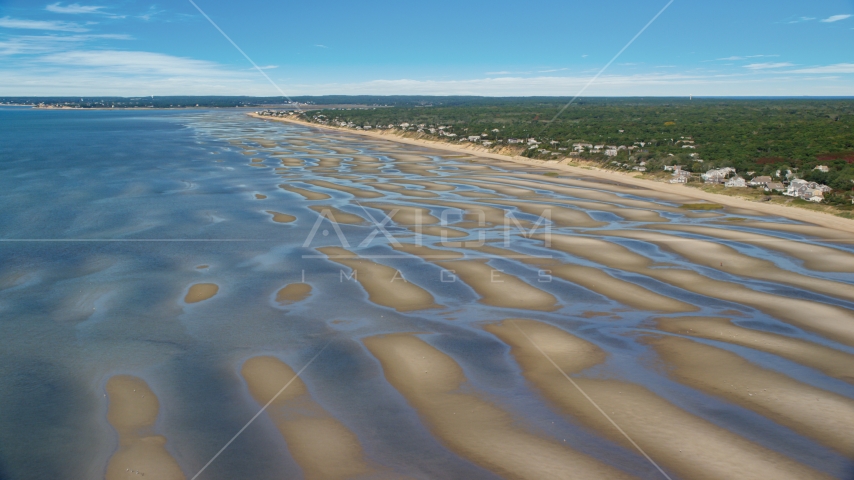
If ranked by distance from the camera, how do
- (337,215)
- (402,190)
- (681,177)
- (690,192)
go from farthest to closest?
(681,177), (402,190), (690,192), (337,215)

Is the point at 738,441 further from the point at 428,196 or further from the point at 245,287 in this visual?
the point at 428,196

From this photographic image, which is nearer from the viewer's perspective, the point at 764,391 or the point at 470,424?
the point at 470,424

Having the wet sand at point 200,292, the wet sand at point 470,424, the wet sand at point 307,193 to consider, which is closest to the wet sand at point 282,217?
the wet sand at point 307,193

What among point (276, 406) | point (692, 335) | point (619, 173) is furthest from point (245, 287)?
point (619, 173)

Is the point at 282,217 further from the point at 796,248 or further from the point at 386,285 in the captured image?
the point at 796,248

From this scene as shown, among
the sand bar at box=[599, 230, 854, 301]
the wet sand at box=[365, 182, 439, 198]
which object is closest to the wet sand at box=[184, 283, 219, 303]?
the sand bar at box=[599, 230, 854, 301]

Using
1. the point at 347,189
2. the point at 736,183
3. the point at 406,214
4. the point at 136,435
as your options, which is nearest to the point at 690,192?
the point at 736,183

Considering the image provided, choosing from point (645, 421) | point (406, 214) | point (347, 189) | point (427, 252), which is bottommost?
point (347, 189)
